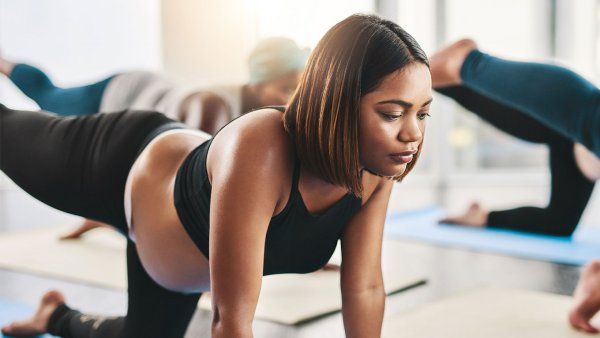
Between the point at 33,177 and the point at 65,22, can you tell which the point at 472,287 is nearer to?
the point at 33,177

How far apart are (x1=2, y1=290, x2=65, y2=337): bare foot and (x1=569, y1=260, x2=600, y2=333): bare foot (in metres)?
1.19

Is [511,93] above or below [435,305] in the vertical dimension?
above

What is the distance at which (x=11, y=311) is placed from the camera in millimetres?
1564

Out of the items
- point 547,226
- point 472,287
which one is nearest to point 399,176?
point 472,287

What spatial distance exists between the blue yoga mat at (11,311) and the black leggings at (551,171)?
1405 millimetres

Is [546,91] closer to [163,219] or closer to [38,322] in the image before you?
[163,219]

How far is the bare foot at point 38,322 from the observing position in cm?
133

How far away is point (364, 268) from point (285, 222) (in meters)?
0.21

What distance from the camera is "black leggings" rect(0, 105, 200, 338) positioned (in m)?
1.10

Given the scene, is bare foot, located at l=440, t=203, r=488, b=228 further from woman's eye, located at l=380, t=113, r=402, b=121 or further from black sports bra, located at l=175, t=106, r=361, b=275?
woman's eye, located at l=380, t=113, r=402, b=121

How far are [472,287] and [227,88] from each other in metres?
0.98

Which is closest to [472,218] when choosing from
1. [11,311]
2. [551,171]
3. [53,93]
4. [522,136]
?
[551,171]

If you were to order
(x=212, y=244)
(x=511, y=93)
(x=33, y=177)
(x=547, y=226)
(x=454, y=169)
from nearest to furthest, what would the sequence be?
(x=212, y=244) < (x=33, y=177) < (x=511, y=93) < (x=547, y=226) < (x=454, y=169)

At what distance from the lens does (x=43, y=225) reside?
3252mm
